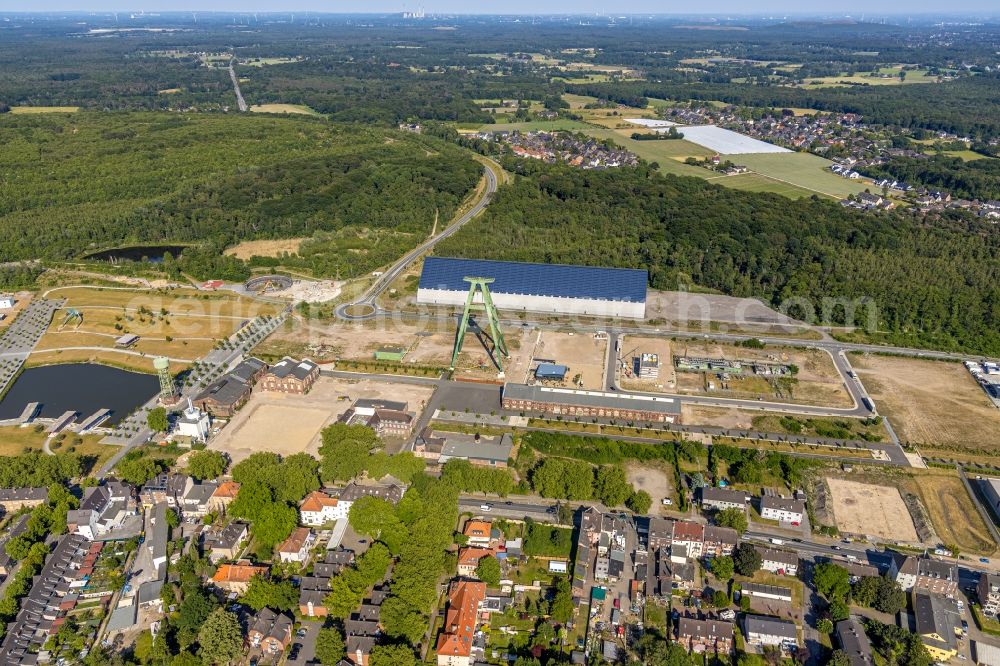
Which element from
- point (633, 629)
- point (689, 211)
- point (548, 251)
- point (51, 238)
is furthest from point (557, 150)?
point (633, 629)

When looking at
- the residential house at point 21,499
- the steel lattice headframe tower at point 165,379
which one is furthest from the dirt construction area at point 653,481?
the residential house at point 21,499

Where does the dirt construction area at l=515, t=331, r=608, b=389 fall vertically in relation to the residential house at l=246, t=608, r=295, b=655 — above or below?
below

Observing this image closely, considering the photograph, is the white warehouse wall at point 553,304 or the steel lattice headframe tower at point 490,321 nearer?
the steel lattice headframe tower at point 490,321

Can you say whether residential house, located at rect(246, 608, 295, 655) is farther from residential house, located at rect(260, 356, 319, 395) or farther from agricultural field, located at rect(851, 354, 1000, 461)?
agricultural field, located at rect(851, 354, 1000, 461)

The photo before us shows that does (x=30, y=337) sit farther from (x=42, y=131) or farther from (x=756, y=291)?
(x=42, y=131)

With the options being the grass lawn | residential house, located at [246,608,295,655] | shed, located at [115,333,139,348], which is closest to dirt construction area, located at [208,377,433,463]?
the grass lawn

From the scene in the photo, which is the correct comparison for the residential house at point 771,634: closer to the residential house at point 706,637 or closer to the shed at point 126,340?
the residential house at point 706,637
